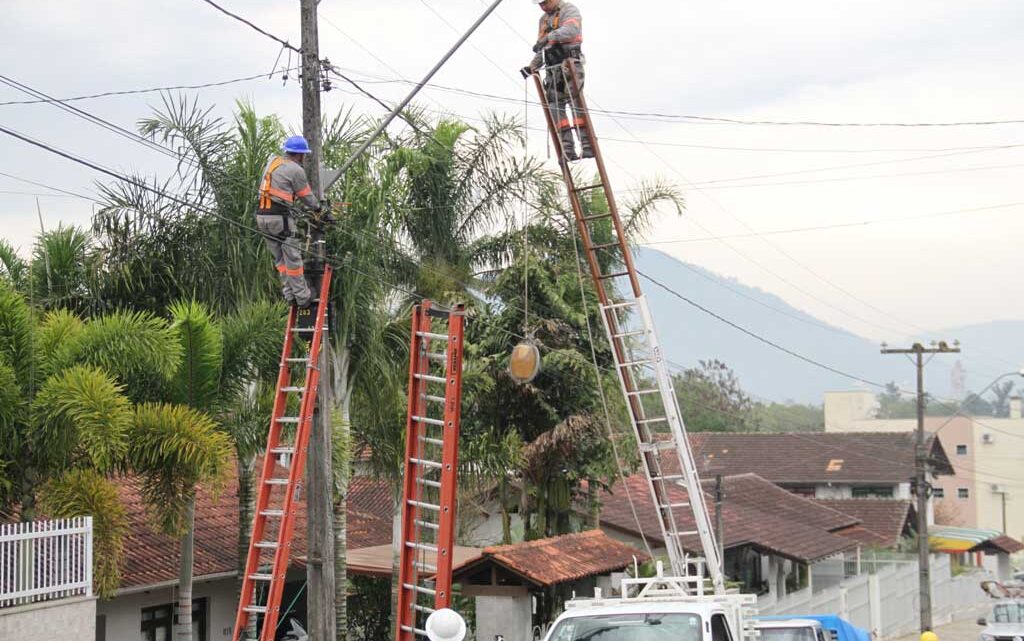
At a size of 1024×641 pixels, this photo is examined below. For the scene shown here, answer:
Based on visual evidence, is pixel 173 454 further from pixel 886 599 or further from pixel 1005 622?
pixel 886 599

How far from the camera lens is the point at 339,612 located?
68.9 feet

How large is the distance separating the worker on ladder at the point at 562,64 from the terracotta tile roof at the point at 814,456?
4322 centimetres

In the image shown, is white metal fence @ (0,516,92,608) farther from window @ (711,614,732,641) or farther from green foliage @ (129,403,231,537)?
window @ (711,614,732,641)

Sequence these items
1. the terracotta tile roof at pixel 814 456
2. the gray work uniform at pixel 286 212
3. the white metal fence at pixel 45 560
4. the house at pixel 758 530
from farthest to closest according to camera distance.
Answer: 1. the terracotta tile roof at pixel 814 456
2. the house at pixel 758 530
3. the white metal fence at pixel 45 560
4. the gray work uniform at pixel 286 212

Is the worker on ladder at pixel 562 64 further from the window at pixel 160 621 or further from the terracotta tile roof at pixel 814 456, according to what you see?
the terracotta tile roof at pixel 814 456

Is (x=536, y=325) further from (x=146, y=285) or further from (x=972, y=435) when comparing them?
(x=972, y=435)

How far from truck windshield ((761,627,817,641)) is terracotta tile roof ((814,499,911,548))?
3013cm

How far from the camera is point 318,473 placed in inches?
614

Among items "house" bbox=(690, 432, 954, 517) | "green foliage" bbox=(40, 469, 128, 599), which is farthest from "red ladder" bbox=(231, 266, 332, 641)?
"house" bbox=(690, 432, 954, 517)

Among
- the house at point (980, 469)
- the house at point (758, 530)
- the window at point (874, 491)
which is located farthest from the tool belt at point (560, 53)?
the house at point (980, 469)

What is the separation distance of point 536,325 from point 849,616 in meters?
14.5

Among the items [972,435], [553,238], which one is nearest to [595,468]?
[553,238]

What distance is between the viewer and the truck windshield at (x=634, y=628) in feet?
39.6

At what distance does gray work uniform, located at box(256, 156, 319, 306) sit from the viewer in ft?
46.4
